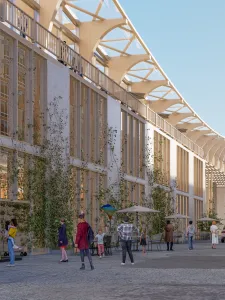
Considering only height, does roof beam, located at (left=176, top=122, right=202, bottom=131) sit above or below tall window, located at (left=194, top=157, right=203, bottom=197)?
above

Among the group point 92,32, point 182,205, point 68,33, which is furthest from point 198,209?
point 68,33

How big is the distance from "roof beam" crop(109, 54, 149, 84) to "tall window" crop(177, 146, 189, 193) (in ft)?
49.4

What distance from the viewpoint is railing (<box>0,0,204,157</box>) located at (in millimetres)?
25319

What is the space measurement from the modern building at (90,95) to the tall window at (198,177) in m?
5.66

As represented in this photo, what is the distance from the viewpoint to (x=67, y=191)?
2895 centimetres

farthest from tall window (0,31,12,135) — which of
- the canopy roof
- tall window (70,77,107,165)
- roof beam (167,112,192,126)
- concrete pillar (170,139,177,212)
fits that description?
roof beam (167,112,192,126)

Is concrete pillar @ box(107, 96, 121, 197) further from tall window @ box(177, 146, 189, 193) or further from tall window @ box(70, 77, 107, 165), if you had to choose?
tall window @ box(177, 146, 189, 193)

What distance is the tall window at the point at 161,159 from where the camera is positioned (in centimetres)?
4891

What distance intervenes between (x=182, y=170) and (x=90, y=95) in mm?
27037

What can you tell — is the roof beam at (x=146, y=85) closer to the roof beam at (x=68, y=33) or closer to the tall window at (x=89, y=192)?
the roof beam at (x=68, y=33)

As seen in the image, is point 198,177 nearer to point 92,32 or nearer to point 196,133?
point 196,133

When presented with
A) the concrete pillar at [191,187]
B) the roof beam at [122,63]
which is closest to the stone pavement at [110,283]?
the roof beam at [122,63]

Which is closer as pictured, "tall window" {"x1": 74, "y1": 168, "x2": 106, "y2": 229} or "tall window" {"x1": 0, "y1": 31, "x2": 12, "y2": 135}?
"tall window" {"x1": 0, "y1": 31, "x2": 12, "y2": 135}

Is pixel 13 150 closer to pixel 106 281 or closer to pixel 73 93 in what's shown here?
pixel 73 93
